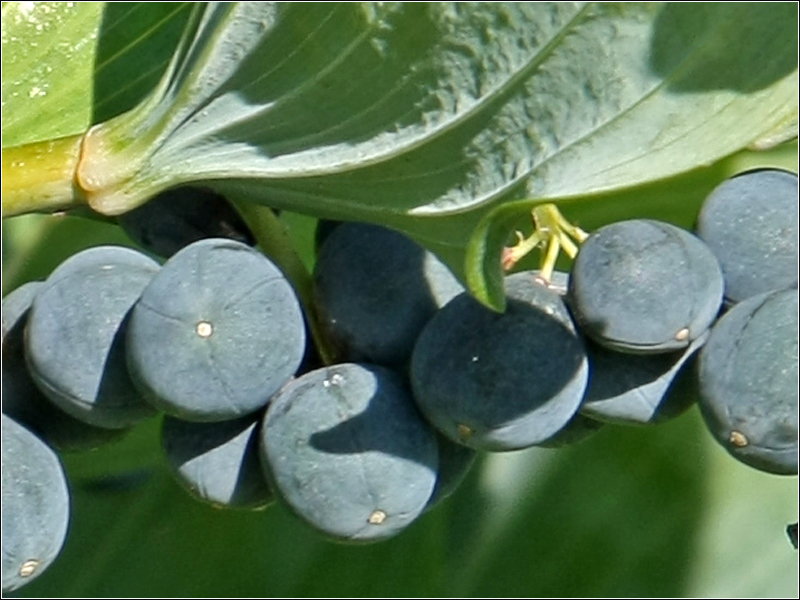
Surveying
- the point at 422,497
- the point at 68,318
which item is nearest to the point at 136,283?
the point at 68,318

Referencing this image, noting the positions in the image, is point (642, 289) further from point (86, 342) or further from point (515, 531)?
point (515, 531)

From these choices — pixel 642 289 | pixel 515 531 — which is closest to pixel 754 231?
pixel 642 289

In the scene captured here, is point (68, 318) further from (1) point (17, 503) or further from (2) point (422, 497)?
(2) point (422, 497)

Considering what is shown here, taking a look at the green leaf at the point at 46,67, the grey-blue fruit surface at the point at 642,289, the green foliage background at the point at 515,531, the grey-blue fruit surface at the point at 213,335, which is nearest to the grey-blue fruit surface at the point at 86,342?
the grey-blue fruit surface at the point at 213,335

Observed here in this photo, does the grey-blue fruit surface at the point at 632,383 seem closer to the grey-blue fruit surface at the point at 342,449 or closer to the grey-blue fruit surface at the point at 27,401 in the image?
the grey-blue fruit surface at the point at 342,449

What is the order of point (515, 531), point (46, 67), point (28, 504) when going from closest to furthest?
point (28, 504), point (46, 67), point (515, 531)

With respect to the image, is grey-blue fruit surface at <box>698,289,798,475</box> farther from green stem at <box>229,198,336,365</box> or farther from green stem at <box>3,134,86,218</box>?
green stem at <box>3,134,86,218</box>

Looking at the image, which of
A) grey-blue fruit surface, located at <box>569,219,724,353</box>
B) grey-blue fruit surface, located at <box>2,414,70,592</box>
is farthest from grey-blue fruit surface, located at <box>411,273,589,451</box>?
grey-blue fruit surface, located at <box>2,414,70,592</box>
